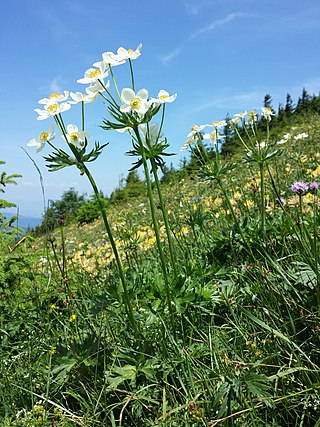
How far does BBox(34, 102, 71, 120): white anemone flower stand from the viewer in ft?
6.45

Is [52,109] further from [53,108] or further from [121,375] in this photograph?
[121,375]

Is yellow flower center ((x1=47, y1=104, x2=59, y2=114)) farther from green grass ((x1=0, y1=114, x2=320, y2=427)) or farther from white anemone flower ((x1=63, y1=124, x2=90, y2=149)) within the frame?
green grass ((x1=0, y1=114, x2=320, y2=427))

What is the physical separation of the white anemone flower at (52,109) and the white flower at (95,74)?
0.45 feet

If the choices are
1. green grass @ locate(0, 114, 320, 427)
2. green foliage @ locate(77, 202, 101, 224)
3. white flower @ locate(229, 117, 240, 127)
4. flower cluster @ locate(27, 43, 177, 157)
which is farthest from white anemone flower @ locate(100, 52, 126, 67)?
green foliage @ locate(77, 202, 101, 224)

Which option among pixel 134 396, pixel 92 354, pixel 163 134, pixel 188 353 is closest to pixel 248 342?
pixel 188 353

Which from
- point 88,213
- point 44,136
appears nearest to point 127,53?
point 44,136

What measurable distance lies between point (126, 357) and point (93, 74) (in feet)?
4.27

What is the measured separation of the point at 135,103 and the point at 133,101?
0.5 inches

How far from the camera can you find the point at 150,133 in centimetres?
202

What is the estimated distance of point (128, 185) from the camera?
72.8 feet

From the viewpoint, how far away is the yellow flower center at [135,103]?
1.81m

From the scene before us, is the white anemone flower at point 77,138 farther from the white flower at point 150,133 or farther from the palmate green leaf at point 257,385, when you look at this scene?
the palmate green leaf at point 257,385

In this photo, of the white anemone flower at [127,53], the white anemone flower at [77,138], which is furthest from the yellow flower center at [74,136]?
the white anemone flower at [127,53]

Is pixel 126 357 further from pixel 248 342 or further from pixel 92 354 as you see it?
pixel 248 342
